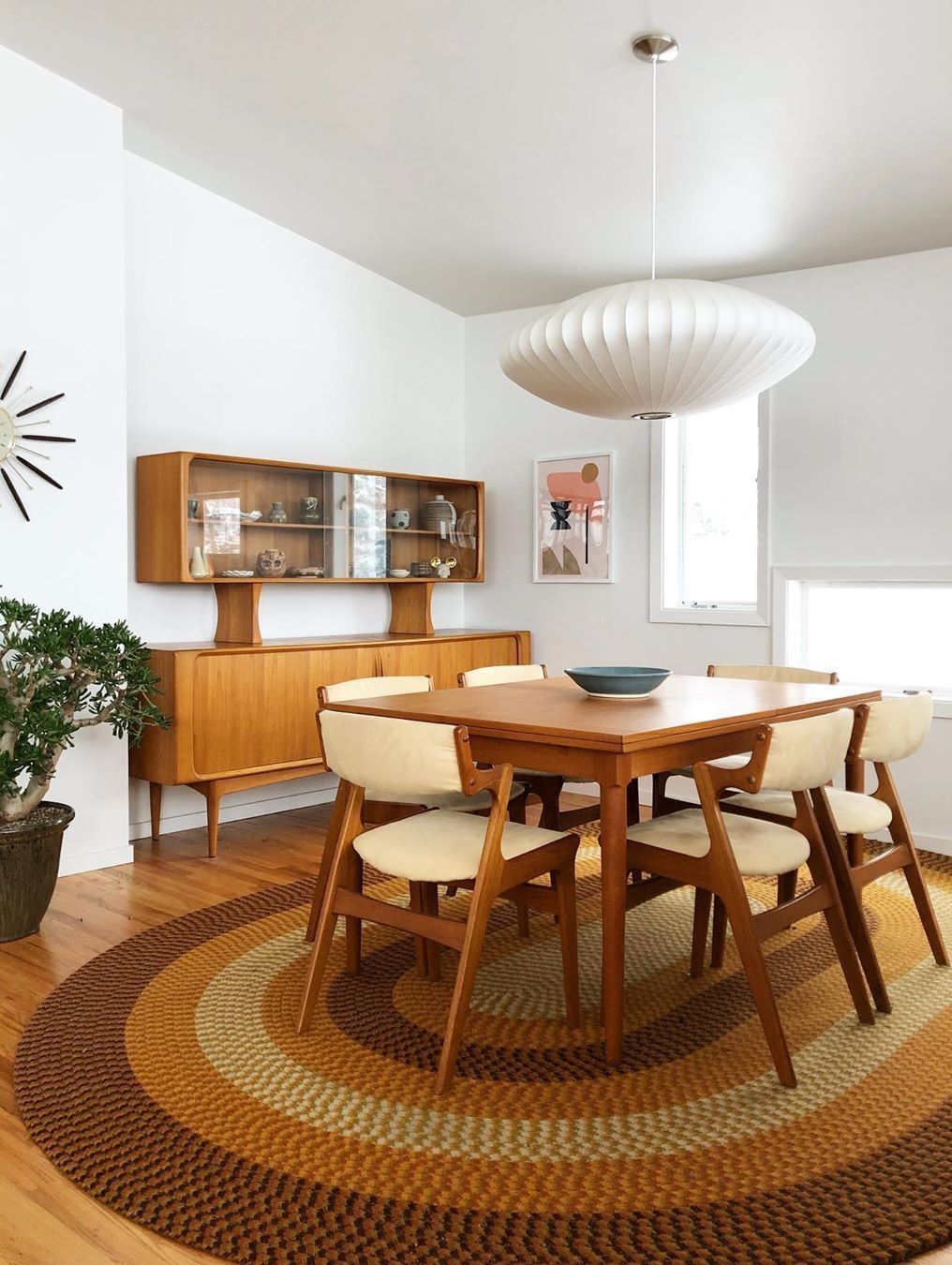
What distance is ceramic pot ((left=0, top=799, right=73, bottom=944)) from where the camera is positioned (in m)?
3.30

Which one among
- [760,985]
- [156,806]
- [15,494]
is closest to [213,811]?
[156,806]

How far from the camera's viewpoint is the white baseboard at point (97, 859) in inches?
160

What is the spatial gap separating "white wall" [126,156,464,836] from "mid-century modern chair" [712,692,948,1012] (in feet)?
8.94

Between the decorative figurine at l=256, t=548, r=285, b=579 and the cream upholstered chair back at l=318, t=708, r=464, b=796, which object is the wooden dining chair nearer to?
the cream upholstered chair back at l=318, t=708, r=464, b=796

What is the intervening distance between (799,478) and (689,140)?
1.70 metres

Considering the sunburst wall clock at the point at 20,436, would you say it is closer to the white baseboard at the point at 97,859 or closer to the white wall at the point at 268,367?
the white wall at the point at 268,367

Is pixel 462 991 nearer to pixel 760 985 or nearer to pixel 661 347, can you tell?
pixel 760 985

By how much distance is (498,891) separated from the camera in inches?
96.7

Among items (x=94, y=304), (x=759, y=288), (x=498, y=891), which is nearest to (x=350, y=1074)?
(x=498, y=891)

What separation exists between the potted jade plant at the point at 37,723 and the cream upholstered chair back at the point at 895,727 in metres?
2.40

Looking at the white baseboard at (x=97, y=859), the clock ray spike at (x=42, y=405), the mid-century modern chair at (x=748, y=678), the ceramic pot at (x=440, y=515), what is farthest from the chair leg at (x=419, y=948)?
the ceramic pot at (x=440, y=515)

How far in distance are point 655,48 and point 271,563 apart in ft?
8.63

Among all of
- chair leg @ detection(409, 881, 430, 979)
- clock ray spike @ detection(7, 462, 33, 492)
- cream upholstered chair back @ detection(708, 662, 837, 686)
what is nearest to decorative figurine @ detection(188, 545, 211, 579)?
clock ray spike @ detection(7, 462, 33, 492)

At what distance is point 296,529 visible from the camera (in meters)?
4.93
